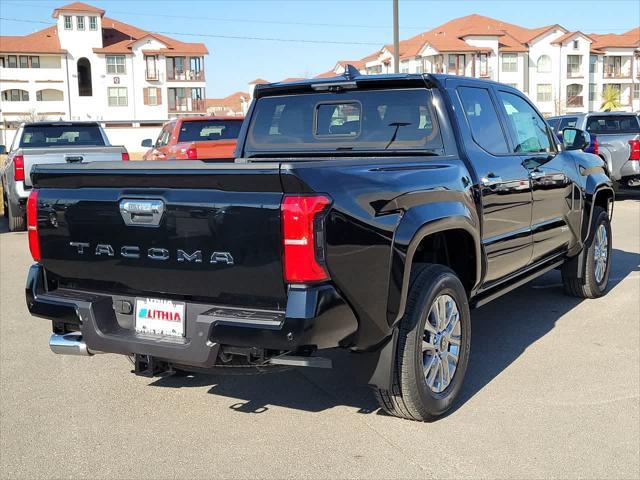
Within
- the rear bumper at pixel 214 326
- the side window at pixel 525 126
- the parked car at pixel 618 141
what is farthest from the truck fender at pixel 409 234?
the parked car at pixel 618 141

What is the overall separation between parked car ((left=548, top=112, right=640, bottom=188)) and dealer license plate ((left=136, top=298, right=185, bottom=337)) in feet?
42.7

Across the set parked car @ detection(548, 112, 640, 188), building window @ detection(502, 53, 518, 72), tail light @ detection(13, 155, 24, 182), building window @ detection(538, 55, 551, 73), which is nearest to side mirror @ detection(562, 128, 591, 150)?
tail light @ detection(13, 155, 24, 182)

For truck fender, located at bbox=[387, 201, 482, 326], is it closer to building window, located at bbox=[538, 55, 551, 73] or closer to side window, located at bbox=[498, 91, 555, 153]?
side window, located at bbox=[498, 91, 555, 153]

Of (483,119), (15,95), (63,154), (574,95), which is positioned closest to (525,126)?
(483,119)

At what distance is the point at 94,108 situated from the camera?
69625mm

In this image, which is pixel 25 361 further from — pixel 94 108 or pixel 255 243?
pixel 94 108

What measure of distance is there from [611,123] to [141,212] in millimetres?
14774

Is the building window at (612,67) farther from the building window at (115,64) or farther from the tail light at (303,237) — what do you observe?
the tail light at (303,237)

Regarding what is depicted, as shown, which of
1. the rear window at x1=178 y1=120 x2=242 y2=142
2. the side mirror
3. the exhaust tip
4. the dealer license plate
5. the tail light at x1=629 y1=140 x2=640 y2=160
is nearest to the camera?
the dealer license plate

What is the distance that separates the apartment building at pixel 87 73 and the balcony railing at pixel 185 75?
100 millimetres

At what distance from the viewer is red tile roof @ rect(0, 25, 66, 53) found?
67875 mm

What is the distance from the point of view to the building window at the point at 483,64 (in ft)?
237

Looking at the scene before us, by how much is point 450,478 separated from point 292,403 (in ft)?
4.15

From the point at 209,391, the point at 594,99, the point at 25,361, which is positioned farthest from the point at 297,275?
the point at 594,99
